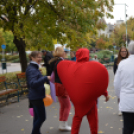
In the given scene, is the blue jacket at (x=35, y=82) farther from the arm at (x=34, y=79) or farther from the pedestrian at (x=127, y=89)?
the pedestrian at (x=127, y=89)

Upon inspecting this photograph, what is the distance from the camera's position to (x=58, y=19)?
876cm

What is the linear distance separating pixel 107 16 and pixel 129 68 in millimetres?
6865

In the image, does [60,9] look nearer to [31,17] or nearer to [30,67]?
[31,17]

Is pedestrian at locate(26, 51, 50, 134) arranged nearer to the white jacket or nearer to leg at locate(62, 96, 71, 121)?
leg at locate(62, 96, 71, 121)

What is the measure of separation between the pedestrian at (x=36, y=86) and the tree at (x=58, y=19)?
468cm

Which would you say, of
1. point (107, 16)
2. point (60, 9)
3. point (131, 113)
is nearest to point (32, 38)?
point (60, 9)

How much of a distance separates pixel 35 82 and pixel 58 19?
19.5ft

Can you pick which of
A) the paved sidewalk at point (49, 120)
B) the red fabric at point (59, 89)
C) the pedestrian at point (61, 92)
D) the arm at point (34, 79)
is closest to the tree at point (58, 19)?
the paved sidewalk at point (49, 120)

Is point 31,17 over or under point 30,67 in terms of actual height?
over

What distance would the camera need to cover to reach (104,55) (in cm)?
2606

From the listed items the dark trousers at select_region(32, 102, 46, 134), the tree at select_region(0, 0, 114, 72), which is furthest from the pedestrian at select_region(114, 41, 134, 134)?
the tree at select_region(0, 0, 114, 72)

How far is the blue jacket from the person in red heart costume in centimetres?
36

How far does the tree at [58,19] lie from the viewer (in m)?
8.05

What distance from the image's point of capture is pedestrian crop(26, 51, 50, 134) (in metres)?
3.27
